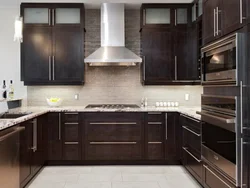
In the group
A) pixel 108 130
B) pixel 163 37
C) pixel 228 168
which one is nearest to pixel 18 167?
pixel 108 130

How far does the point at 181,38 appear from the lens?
4.71 m

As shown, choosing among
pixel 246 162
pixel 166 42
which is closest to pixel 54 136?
pixel 166 42

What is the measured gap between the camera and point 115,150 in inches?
172

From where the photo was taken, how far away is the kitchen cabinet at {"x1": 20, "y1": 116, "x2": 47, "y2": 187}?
10.5 ft

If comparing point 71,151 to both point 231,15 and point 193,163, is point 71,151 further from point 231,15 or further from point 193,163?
point 231,15

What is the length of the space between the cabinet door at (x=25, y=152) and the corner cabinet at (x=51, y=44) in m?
1.42

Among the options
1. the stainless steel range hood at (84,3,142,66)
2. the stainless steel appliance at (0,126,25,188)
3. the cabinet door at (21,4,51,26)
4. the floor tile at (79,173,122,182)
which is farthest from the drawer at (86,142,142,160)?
the cabinet door at (21,4,51,26)

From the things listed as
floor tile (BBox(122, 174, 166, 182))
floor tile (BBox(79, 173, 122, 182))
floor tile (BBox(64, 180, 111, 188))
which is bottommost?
floor tile (BBox(64, 180, 111, 188))

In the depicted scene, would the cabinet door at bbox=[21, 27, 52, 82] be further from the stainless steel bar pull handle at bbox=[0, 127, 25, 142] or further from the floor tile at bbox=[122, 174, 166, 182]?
the floor tile at bbox=[122, 174, 166, 182]

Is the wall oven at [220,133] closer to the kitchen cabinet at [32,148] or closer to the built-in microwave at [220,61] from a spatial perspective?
the built-in microwave at [220,61]

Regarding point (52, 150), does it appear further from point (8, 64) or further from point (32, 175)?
point (8, 64)

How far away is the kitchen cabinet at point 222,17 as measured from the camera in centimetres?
218

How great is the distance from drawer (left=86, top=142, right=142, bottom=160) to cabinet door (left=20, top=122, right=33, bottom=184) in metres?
1.10

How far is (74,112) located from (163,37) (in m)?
2.05
